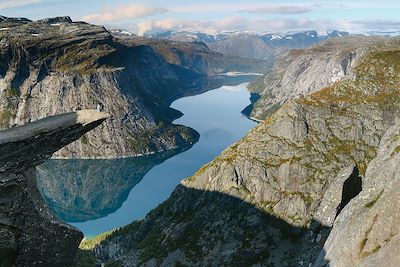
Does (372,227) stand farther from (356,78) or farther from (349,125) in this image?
(356,78)

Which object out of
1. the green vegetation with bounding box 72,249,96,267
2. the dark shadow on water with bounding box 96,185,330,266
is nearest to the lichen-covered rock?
the dark shadow on water with bounding box 96,185,330,266

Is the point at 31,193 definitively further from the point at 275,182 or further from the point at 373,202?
the point at 275,182

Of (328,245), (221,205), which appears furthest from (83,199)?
(328,245)

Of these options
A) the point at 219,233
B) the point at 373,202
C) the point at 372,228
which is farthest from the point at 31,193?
the point at 219,233

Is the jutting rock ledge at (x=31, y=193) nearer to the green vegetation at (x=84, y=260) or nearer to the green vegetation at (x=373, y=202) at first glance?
the green vegetation at (x=373, y=202)

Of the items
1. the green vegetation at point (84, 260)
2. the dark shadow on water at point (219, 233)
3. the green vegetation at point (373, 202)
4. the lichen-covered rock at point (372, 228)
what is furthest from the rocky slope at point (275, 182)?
the green vegetation at point (373, 202)

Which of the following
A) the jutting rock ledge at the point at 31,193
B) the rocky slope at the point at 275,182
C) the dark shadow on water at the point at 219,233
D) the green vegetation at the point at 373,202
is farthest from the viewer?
the rocky slope at the point at 275,182

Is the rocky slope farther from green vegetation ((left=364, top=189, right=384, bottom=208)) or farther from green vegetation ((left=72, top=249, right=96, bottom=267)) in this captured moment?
green vegetation ((left=364, top=189, right=384, bottom=208))
